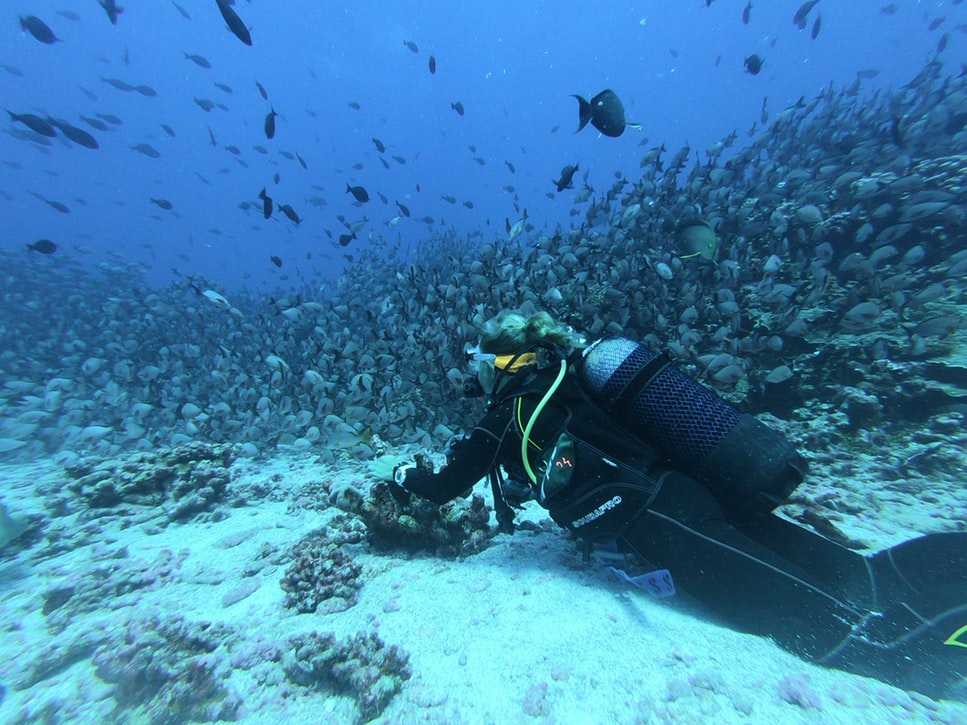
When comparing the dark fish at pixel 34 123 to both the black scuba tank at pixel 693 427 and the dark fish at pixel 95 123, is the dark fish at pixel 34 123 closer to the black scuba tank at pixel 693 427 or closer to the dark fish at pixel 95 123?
the dark fish at pixel 95 123

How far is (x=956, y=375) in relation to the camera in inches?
220

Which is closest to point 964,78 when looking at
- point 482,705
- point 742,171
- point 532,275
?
point 742,171

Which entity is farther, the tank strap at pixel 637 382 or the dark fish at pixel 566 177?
the dark fish at pixel 566 177

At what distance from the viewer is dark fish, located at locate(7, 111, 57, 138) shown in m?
8.15

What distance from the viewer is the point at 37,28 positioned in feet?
29.1

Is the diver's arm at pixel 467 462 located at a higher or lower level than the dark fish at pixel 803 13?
lower

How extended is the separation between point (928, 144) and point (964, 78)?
170 inches

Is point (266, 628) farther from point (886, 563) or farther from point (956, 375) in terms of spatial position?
point (956, 375)

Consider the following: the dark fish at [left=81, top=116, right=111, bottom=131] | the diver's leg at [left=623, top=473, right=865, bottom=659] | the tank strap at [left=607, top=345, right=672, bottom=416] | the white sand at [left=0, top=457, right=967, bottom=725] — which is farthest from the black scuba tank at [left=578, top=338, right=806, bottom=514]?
the dark fish at [left=81, top=116, right=111, bottom=131]

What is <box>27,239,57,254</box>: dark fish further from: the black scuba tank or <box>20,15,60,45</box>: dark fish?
the black scuba tank

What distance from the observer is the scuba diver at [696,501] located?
2447 mm

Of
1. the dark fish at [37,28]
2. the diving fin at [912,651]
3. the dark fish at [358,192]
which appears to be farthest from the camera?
the dark fish at [358,192]

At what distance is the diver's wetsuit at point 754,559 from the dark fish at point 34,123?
10.4 metres

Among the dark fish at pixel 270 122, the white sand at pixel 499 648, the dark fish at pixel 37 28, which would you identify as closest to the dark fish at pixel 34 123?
the dark fish at pixel 37 28
